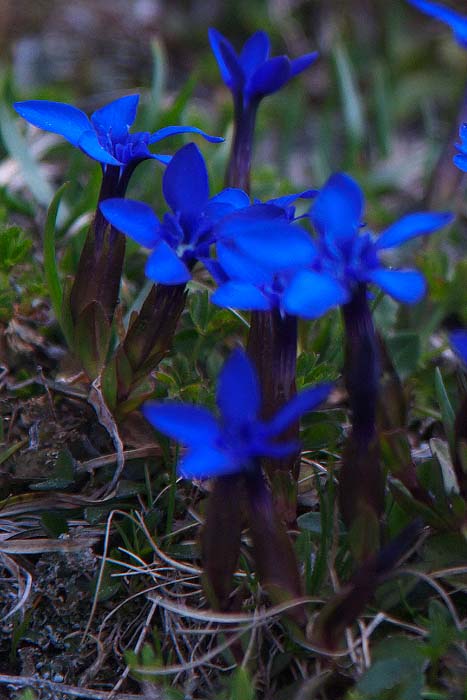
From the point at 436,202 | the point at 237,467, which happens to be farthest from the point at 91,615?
the point at 436,202

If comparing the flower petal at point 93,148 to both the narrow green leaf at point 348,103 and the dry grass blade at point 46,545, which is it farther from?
the narrow green leaf at point 348,103

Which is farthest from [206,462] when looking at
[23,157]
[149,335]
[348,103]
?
[348,103]

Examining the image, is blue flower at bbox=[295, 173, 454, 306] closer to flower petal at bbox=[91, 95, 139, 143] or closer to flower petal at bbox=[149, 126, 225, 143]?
flower petal at bbox=[149, 126, 225, 143]

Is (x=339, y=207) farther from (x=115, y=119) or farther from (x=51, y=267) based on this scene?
(x=51, y=267)

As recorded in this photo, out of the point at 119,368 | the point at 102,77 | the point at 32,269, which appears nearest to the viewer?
the point at 119,368

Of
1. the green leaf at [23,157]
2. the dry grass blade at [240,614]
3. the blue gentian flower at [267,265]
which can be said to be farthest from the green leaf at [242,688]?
the green leaf at [23,157]

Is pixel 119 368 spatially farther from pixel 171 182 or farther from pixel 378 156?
pixel 378 156
